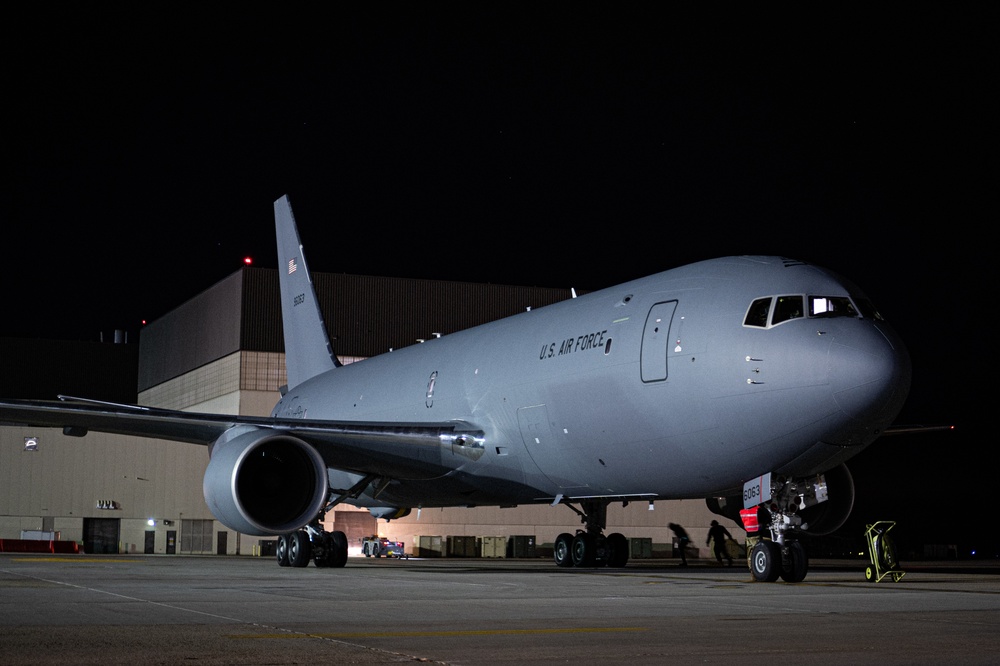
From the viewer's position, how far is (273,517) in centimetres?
1858

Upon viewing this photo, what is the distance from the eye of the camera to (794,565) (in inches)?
552

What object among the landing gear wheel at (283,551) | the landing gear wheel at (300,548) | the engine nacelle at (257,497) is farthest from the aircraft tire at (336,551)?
the engine nacelle at (257,497)

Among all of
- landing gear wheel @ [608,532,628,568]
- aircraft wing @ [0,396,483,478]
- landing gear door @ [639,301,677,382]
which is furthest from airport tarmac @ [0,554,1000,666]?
landing gear wheel @ [608,532,628,568]

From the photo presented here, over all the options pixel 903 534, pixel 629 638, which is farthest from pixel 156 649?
pixel 903 534

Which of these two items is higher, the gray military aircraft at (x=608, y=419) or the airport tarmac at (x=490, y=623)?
the gray military aircraft at (x=608, y=419)

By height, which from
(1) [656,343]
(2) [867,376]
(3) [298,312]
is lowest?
(2) [867,376]

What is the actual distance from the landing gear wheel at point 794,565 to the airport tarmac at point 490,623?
0.73 ft

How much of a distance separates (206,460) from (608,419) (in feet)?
88.6

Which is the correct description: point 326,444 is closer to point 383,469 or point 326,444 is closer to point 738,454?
point 383,469

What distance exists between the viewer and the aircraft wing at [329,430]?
19422 millimetres

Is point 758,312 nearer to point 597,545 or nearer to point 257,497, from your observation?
point 597,545

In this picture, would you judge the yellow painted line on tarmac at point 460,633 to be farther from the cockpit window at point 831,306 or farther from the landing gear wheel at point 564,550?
the landing gear wheel at point 564,550

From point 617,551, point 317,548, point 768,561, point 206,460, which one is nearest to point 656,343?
point 768,561

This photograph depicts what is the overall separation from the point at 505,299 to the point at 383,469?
84.3ft
